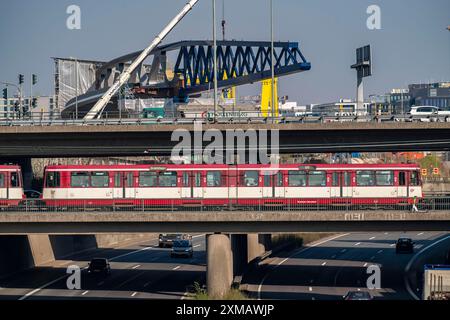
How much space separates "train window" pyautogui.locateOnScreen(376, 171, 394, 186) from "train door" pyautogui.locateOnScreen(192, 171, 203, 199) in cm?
1096

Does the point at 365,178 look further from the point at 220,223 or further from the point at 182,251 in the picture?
the point at 182,251

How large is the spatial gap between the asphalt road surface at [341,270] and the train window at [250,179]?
587 cm

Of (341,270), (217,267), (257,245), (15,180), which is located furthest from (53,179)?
(341,270)

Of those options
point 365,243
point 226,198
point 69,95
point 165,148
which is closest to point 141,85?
point 69,95

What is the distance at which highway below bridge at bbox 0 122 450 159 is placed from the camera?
51344 mm

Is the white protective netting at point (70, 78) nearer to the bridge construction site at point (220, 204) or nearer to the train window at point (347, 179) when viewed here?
the bridge construction site at point (220, 204)

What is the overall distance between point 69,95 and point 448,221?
80140mm

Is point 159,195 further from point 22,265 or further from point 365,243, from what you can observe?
point 365,243

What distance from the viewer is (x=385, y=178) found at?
163 feet

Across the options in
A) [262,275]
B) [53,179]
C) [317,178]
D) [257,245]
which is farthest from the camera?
[257,245]

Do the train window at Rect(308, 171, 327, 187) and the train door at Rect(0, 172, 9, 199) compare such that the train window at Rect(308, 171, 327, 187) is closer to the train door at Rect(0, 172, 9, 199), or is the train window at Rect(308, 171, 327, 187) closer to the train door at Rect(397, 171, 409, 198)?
the train door at Rect(397, 171, 409, 198)

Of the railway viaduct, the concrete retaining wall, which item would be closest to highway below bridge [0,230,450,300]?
the concrete retaining wall

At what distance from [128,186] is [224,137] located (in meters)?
7.69
